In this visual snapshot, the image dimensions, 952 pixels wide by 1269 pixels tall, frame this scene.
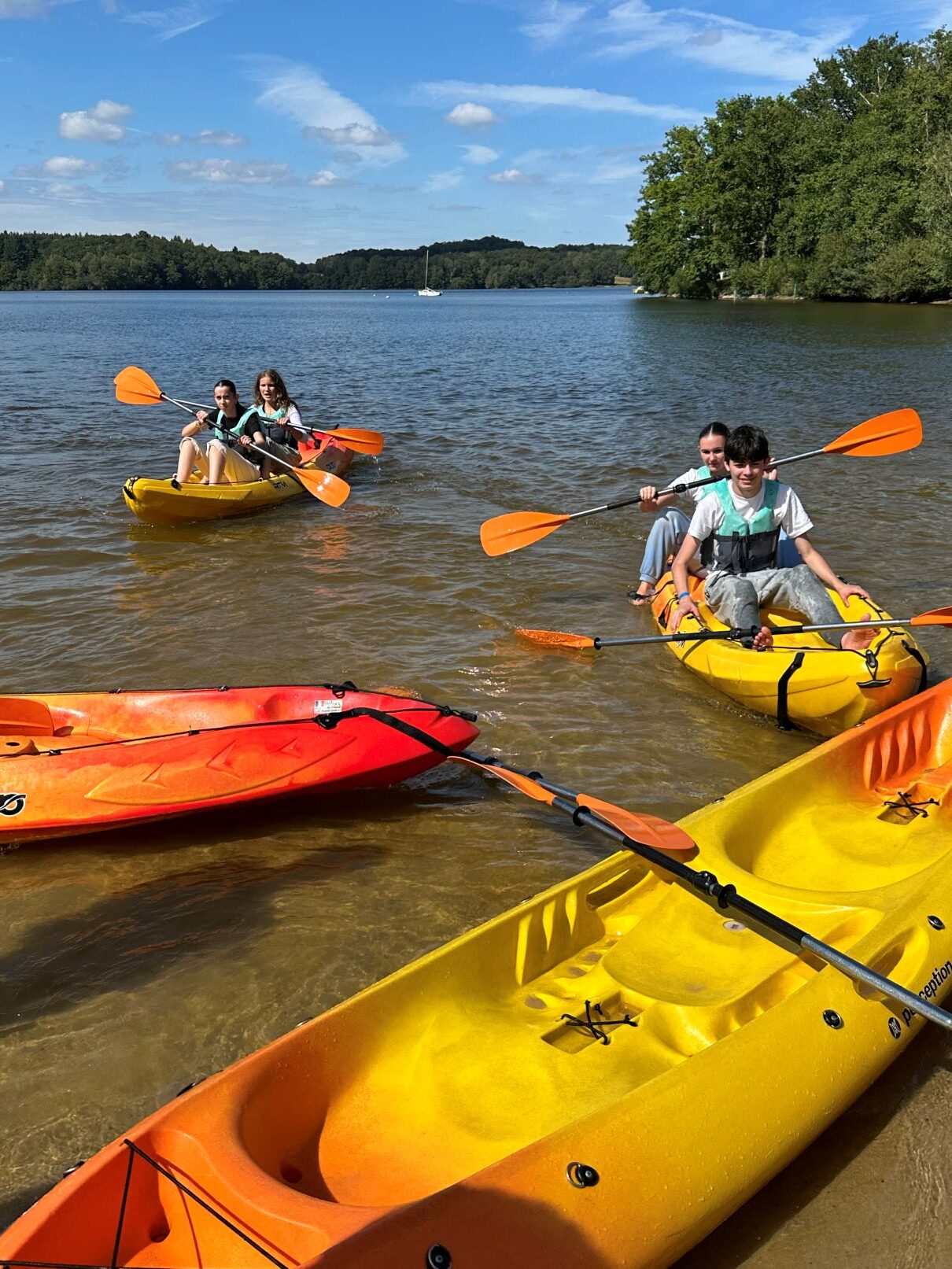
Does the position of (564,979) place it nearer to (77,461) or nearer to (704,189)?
(77,461)

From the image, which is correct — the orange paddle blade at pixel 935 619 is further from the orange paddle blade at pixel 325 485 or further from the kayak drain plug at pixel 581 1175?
the orange paddle blade at pixel 325 485

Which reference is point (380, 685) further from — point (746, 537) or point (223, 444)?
point (223, 444)

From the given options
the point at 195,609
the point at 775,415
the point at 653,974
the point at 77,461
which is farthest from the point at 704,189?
the point at 653,974

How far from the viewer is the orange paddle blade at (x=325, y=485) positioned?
10.2 metres

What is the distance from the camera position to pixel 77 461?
13.3 meters

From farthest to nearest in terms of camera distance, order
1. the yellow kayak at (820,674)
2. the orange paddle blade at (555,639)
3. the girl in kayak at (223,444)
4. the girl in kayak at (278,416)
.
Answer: the girl in kayak at (278,416) → the girl in kayak at (223,444) → the orange paddle blade at (555,639) → the yellow kayak at (820,674)

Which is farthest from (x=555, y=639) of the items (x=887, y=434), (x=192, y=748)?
(x=192, y=748)

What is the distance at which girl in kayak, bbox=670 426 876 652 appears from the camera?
5.88 meters

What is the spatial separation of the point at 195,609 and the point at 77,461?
263 inches

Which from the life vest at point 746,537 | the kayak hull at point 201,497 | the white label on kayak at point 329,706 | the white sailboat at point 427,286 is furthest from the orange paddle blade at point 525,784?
the white sailboat at point 427,286

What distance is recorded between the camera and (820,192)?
Result: 52.4m

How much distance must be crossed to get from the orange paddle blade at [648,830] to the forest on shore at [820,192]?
43875 millimetres

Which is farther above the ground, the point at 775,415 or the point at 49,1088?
the point at 775,415

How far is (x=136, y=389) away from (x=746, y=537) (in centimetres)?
774
